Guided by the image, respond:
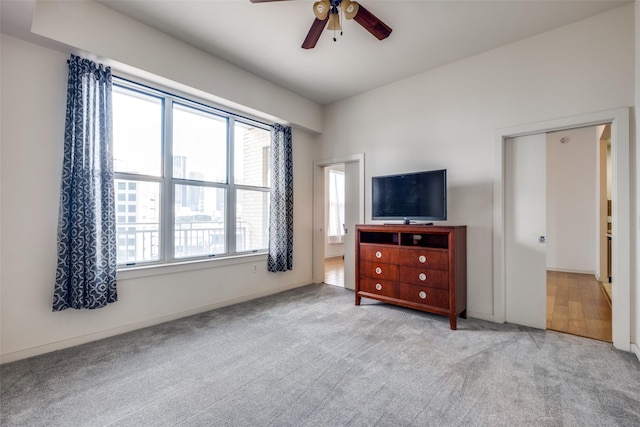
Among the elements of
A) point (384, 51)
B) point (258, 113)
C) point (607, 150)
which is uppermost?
point (384, 51)

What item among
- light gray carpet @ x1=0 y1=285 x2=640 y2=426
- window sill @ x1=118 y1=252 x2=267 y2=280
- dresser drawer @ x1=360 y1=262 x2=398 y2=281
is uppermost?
window sill @ x1=118 y1=252 x2=267 y2=280

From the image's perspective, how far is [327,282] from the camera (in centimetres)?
496

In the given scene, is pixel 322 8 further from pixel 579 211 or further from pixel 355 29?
pixel 579 211

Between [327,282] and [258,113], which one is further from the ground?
[258,113]

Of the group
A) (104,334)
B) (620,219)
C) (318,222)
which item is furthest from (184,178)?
(620,219)

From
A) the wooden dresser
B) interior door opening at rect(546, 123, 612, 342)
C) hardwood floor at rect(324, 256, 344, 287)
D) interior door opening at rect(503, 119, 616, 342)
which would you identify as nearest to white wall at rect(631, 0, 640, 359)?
interior door opening at rect(503, 119, 616, 342)

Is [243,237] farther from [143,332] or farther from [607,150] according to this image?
[607,150]

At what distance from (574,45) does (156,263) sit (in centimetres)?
481

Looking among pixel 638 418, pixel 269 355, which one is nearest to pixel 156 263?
pixel 269 355

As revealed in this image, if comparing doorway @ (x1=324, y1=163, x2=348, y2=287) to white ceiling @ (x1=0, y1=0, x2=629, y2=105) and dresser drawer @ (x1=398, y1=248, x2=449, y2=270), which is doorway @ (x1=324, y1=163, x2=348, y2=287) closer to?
white ceiling @ (x1=0, y1=0, x2=629, y2=105)

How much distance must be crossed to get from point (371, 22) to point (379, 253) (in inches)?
95.1

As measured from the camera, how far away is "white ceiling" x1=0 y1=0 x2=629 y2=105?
2506 mm

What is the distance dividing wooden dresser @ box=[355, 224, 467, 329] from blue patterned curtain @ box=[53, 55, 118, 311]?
273 centimetres

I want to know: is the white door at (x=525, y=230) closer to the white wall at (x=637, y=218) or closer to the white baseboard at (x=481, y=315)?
the white baseboard at (x=481, y=315)
